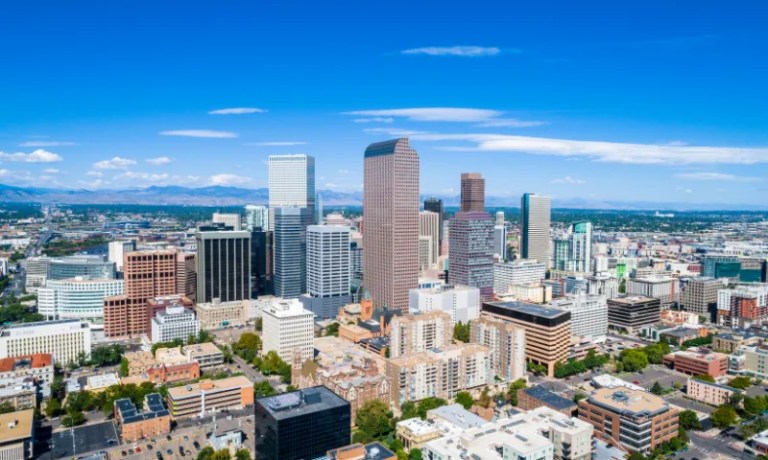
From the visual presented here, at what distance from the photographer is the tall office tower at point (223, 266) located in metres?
82.5

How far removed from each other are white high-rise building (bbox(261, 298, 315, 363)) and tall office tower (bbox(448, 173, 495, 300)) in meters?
32.3

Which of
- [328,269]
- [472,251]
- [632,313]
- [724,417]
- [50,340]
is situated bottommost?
[724,417]

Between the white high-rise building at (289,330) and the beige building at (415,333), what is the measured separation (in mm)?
9021

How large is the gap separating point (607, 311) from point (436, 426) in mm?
43898

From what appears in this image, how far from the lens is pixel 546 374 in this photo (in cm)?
5834

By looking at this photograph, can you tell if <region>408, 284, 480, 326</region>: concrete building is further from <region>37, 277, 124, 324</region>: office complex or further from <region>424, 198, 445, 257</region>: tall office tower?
<region>424, 198, 445, 257</region>: tall office tower

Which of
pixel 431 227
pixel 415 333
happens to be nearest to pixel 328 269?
pixel 415 333

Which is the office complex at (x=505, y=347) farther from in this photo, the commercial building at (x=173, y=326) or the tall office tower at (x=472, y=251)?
the commercial building at (x=173, y=326)

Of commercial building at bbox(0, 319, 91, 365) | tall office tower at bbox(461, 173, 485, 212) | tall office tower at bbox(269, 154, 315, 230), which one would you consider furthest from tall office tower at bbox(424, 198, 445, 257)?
commercial building at bbox(0, 319, 91, 365)

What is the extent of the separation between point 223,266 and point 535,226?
67.7 m

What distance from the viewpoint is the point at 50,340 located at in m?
61.1

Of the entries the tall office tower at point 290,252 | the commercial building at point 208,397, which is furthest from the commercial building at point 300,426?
the tall office tower at point 290,252

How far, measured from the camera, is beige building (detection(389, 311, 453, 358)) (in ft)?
196

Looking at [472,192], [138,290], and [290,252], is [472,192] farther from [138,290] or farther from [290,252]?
[138,290]
